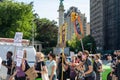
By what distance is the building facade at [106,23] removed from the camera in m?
138

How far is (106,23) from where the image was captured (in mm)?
150125

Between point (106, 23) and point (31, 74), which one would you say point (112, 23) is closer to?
point (106, 23)

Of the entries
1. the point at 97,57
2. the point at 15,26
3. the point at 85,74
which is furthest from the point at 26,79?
the point at 15,26

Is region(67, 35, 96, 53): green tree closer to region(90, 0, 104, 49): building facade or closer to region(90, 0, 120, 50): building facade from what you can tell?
region(90, 0, 120, 50): building facade

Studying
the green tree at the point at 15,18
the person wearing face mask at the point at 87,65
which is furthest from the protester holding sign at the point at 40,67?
the green tree at the point at 15,18

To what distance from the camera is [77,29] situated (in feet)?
68.1

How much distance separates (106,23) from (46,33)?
4518 cm

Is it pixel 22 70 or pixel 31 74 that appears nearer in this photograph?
pixel 31 74

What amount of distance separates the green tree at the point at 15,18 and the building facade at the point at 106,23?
74386mm

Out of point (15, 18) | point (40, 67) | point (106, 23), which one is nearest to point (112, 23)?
point (106, 23)

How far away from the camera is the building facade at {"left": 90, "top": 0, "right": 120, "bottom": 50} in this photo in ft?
452

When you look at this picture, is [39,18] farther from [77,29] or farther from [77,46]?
[77,29]

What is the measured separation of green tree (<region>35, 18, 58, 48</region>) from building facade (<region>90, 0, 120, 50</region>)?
3142 centimetres

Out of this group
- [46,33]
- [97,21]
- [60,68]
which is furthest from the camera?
[97,21]
